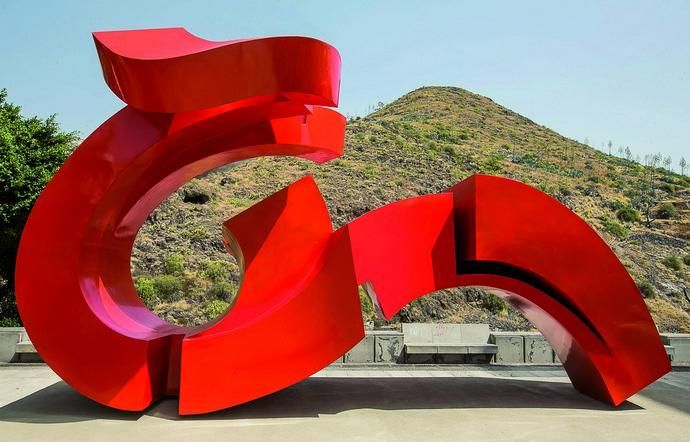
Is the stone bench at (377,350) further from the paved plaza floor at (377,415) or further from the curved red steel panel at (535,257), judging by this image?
the curved red steel panel at (535,257)

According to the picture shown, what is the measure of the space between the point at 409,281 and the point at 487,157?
48.4 meters

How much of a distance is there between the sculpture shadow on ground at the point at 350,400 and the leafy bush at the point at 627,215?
38.8 m

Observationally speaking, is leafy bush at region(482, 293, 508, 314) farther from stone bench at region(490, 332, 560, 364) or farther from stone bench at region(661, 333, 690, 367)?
stone bench at region(490, 332, 560, 364)

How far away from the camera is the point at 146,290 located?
26234 mm

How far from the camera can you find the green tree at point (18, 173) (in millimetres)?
17297

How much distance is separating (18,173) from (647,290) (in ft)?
101

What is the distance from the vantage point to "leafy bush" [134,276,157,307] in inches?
1019

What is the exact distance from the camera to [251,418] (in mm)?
8391

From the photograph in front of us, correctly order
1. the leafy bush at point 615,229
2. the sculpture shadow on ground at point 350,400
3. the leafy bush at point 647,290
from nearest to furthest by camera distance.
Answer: the sculpture shadow on ground at point 350,400 → the leafy bush at point 647,290 → the leafy bush at point 615,229

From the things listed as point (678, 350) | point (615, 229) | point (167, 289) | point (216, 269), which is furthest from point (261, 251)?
point (615, 229)

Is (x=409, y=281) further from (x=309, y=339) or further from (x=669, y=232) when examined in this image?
(x=669, y=232)

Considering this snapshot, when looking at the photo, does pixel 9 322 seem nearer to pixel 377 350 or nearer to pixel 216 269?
pixel 377 350

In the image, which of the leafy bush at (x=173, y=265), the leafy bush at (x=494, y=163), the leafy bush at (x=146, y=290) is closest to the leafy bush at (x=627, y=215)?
the leafy bush at (x=494, y=163)

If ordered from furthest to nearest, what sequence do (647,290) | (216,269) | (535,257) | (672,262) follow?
(672,262)
(647,290)
(216,269)
(535,257)
